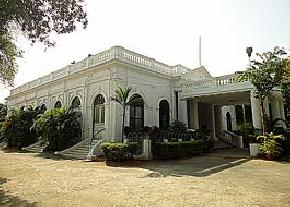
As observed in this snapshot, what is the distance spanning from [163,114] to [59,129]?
297 inches

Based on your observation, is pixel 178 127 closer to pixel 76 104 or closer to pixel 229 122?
pixel 76 104

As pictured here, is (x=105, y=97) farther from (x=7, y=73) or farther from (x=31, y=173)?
(x=31, y=173)

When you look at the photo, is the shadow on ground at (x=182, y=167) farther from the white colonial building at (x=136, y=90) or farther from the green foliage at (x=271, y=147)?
the white colonial building at (x=136, y=90)

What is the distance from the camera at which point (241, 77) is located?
613 inches

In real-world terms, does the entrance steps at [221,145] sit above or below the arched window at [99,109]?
below

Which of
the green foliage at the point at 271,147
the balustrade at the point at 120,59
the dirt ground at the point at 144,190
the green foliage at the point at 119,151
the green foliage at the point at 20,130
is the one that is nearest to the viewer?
the dirt ground at the point at 144,190

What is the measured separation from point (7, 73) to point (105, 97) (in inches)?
241

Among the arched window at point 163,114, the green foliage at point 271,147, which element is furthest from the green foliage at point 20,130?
the green foliage at point 271,147

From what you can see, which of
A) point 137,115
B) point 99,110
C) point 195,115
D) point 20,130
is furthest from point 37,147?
point 195,115

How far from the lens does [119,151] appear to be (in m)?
12.1

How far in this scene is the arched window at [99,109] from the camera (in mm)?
16203

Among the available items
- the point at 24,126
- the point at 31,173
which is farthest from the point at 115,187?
the point at 24,126

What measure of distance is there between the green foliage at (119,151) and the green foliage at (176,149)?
1406 millimetres

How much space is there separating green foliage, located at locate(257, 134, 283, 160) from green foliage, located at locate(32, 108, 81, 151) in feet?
37.8
